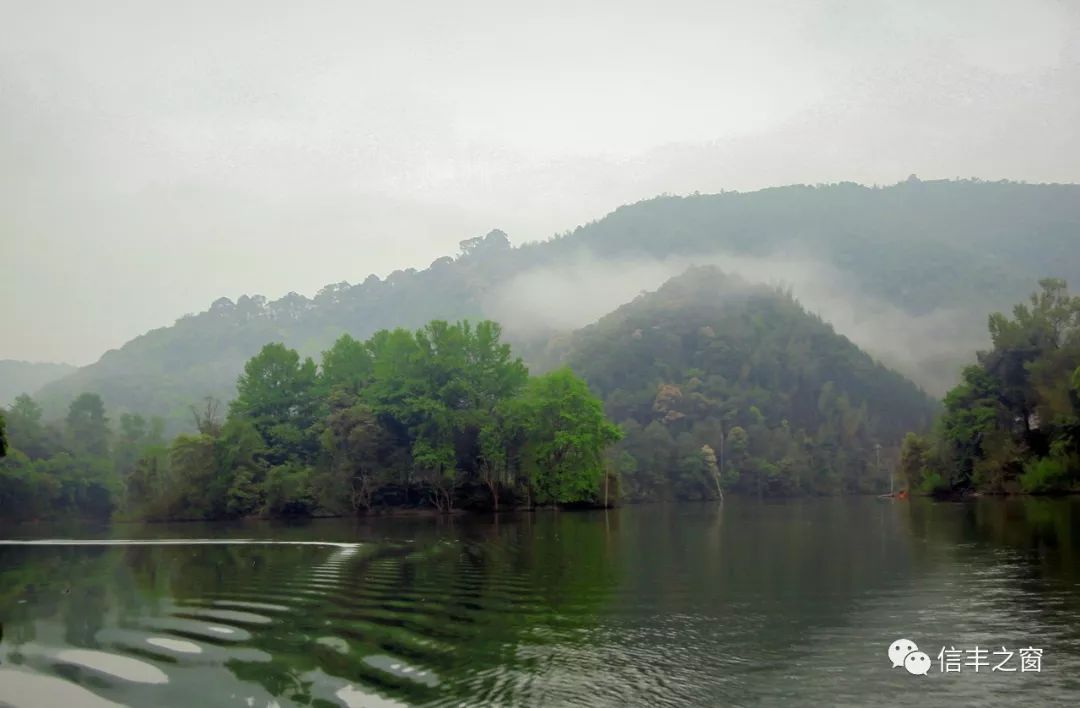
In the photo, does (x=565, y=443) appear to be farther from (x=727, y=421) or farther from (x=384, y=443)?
(x=727, y=421)

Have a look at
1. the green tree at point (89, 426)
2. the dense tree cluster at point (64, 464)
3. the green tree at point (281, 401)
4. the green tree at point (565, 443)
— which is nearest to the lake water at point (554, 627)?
the green tree at point (565, 443)

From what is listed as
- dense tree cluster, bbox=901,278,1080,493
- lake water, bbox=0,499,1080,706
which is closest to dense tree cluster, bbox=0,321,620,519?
dense tree cluster, bbox=901,278,1080,493

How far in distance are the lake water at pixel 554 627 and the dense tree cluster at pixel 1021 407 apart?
5892cm

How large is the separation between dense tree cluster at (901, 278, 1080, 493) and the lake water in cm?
5892

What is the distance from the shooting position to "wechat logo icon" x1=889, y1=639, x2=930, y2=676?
14.1 m

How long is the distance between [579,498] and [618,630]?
72.7 m

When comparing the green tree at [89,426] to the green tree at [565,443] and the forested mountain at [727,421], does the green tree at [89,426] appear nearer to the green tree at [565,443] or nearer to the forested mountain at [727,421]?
the green tree at [565,443]

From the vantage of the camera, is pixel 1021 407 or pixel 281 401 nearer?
pixel 281 401

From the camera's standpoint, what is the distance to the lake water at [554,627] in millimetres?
13484

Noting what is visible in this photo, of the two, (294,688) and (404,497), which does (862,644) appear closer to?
(294,688)

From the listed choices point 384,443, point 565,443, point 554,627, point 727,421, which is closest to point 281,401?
point 384,443

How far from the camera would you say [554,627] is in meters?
18.5

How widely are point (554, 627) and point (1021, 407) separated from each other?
93.8 metres

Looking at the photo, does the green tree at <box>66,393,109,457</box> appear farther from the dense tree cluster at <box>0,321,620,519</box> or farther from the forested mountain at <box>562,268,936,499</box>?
the forested mountain at <box>562,268,936,499</box>
